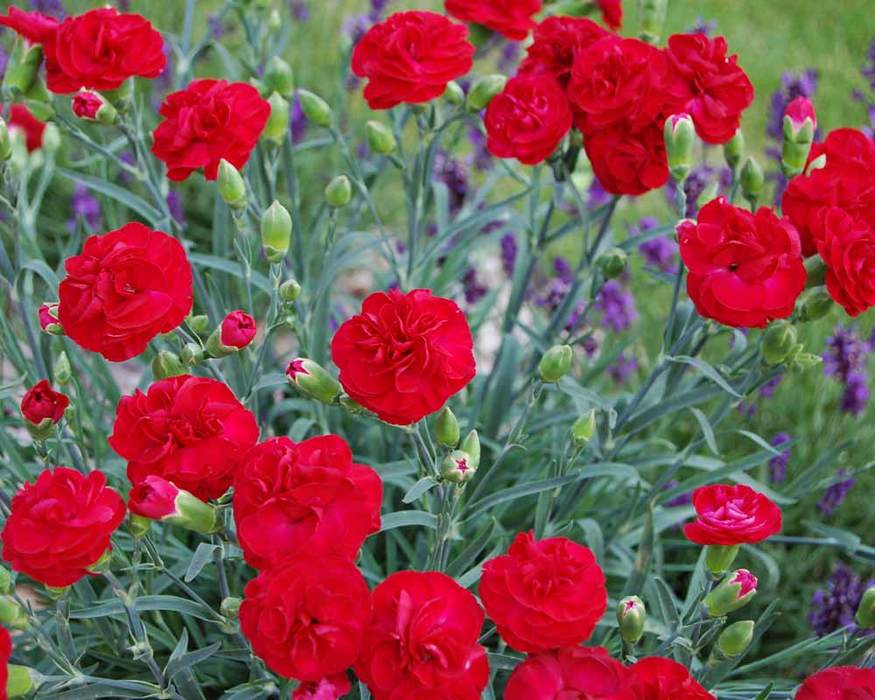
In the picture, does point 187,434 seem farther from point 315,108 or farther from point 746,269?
point 315,108

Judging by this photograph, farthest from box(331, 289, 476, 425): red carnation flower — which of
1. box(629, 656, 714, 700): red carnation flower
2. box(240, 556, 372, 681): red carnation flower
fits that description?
box(629, 656, 714, 700): red carnation flower

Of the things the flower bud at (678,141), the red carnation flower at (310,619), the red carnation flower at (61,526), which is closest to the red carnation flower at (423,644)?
the red carnation flower at (310,619)

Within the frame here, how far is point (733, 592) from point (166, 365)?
664mm

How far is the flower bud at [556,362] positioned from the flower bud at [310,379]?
0.27 meters

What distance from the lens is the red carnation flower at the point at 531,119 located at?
1.31m

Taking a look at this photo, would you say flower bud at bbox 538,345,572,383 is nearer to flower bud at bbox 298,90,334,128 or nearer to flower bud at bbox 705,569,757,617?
flower bud at bbox 705,569,757,617

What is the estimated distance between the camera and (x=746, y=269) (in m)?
1.06

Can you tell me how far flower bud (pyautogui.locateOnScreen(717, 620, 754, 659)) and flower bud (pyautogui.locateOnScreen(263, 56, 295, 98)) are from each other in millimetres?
1065

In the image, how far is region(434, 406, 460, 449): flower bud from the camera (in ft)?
3.42

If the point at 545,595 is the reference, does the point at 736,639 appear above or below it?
below

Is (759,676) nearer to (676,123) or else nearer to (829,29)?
(676,123)

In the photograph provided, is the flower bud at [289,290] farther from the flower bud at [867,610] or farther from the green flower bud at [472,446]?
the flower bud at [867,610]

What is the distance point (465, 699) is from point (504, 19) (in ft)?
3.53

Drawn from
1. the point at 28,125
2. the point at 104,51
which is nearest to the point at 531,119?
the point at 104,51
